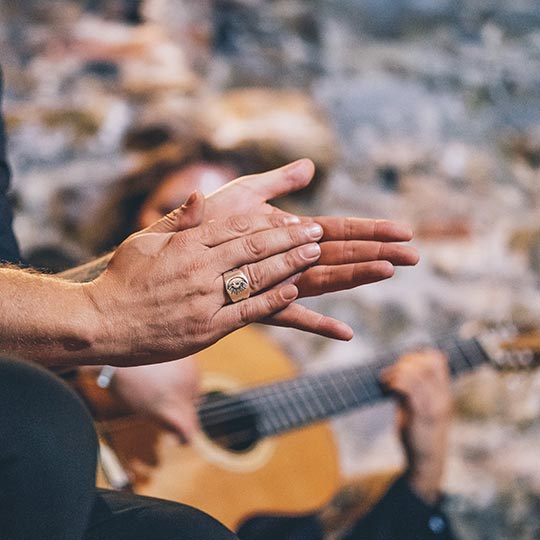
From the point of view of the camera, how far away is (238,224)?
769 mm

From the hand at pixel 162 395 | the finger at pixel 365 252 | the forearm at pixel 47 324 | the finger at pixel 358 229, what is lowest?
the hand at pixel 162 395

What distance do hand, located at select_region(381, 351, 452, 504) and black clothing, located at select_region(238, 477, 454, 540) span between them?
0.17ft

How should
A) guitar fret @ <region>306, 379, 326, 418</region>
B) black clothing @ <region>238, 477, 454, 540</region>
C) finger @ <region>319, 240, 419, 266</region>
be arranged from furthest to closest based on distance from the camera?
guitar fret @ <region>306, 379, 326, 418</region>, black clothing @ <region>238, 477, 454, 540</region>, finger @ <region>319, 240, 419, 266</region>

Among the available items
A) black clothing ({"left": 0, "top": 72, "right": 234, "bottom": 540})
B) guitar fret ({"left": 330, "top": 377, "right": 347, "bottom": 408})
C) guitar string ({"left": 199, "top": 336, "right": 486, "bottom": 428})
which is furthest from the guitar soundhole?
black clothing ({"left": 0, "top": 72, "right": 234, "bottom": 540})

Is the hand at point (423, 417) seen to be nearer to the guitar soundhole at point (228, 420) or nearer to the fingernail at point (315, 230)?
the guitar soundhole at point (228, 420)

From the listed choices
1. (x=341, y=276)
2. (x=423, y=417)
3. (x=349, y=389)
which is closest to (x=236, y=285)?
(x=341, y=276)

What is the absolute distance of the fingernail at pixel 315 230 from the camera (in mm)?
793

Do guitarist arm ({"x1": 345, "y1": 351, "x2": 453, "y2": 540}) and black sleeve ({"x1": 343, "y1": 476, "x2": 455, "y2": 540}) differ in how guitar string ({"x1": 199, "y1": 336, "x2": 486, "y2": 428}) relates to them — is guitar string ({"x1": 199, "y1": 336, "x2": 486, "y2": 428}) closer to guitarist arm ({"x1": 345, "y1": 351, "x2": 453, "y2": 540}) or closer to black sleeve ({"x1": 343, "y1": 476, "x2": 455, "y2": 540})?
guitarist arm ({"x1": 345, "y1": 351, "x2": 453, "y2": 540})

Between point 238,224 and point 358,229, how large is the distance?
14cm

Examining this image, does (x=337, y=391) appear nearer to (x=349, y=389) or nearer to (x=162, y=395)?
→ (x=349, y=389)

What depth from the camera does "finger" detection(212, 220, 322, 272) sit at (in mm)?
749

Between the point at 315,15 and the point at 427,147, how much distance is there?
0.53m

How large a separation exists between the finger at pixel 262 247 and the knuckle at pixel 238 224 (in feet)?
0.04

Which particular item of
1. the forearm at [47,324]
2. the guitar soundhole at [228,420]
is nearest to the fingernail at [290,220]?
the forearm at [47,324]
